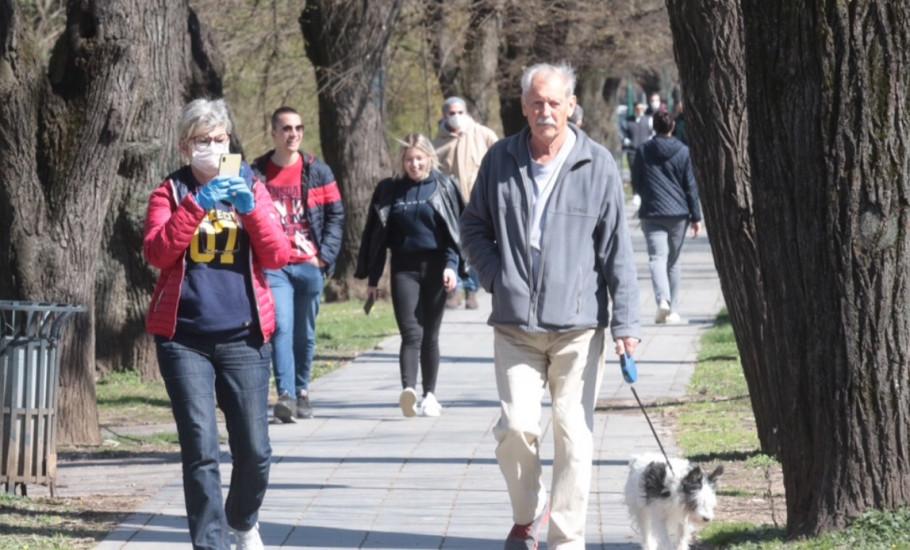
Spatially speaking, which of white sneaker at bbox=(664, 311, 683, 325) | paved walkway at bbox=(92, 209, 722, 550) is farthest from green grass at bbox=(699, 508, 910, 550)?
white sneaker at bbox=(664, 311, 683, 325)

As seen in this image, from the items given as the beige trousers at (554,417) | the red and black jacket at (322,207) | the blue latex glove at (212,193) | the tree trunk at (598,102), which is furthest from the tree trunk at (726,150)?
the tree trunk at (598,102)

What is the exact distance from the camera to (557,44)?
26.4 metres

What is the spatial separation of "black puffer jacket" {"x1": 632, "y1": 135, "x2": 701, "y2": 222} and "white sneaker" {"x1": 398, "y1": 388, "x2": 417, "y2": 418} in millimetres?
5868

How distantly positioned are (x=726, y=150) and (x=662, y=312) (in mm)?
8066

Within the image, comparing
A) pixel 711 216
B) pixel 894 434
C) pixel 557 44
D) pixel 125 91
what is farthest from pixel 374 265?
pixel 557 44

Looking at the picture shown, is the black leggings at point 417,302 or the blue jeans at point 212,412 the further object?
the black leggings at point 417,302

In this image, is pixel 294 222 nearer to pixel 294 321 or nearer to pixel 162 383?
pixel 294 321

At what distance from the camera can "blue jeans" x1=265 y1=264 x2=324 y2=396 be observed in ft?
34.3

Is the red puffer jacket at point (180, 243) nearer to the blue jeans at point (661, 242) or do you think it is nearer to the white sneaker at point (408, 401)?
the white sneaker at point (408, 401)

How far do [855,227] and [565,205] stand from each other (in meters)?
1.02

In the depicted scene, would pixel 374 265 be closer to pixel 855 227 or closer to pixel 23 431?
pixel 23 431

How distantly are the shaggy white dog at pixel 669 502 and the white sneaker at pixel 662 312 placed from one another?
9.75 meters

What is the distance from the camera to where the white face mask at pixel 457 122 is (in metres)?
14.7

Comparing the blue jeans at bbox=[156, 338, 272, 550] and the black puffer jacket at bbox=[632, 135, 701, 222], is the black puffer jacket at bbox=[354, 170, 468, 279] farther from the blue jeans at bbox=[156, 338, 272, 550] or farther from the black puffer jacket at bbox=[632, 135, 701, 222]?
the black puffer jacket at bbox=[632, 135, 701, 222]
